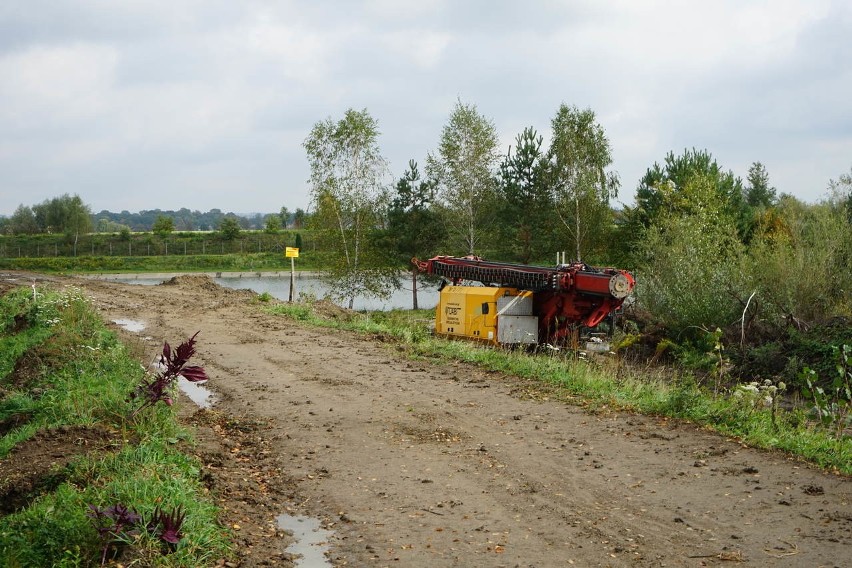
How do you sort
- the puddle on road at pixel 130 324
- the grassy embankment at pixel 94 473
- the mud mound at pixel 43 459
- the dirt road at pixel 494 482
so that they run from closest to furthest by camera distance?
the grassy embankment at pixel 94 473 → the dirt road at pixel 494 482 → the mud mound at pixel 43 459 → the puddle on road at pixel 130 324

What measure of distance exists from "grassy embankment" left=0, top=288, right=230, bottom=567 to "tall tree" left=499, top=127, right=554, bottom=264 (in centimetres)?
3542

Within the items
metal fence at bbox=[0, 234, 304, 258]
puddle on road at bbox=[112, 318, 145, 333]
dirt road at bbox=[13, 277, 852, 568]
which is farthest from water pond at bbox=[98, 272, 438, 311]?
dirt road at bbox=[13, 277, 852, 568]

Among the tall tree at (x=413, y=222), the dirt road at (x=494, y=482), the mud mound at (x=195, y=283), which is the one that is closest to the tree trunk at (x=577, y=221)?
the tall tree at (x=413, y=222)

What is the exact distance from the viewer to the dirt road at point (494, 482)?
19.9 feet

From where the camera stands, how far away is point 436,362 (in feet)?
45.8

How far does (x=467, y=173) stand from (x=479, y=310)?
1103 inches

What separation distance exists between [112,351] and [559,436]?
7.58m

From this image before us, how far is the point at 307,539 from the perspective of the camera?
6.35 m

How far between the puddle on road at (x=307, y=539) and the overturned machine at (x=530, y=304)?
40.1 ft

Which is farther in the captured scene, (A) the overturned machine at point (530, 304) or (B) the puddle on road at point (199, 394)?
(A) the overturned machine at point (530, 304)

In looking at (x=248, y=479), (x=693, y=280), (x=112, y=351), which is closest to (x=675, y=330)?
(x=693, y=280)

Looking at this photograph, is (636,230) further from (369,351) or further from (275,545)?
(275,545)

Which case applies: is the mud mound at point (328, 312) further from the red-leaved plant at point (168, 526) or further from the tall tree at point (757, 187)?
the tall tree at point (757, 187)

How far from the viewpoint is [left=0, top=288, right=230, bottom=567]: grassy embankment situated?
18.4ft
